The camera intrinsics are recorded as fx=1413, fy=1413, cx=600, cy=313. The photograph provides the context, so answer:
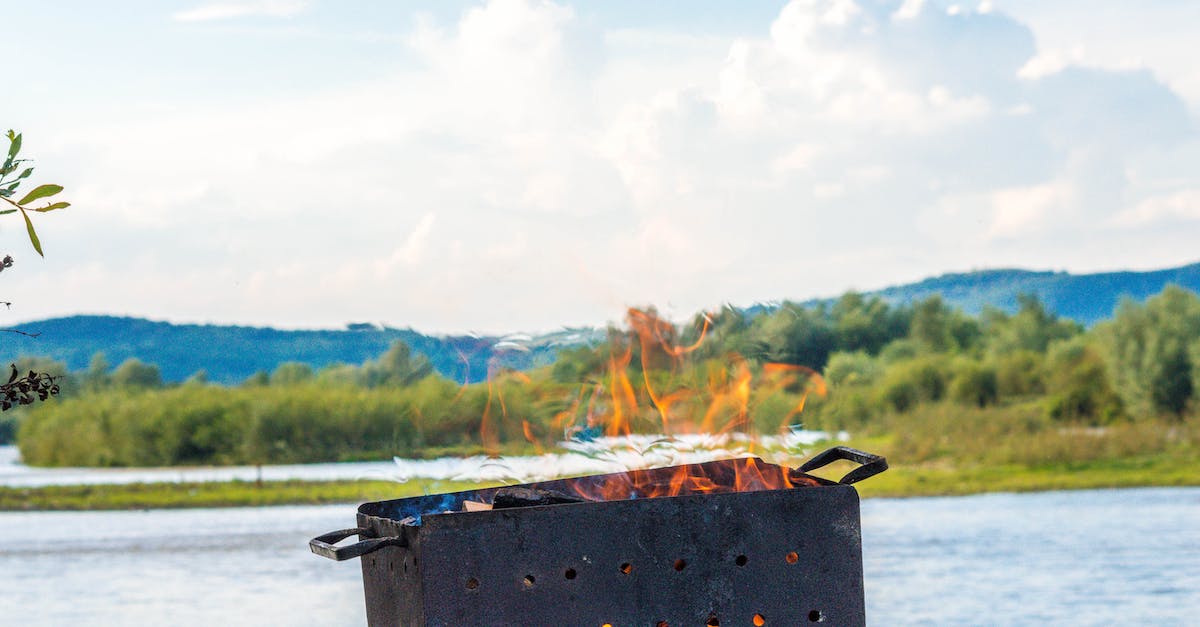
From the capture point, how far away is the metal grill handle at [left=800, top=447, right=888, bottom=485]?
121 inches

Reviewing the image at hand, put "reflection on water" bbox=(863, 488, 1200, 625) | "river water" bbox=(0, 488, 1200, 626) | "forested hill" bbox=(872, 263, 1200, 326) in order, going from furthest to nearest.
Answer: "forested hill" bbox=(872, 263, 1200, 326), "river water" bbox=(0, 488, 1200, 626), "reflection on water" bbox=(863, 488, 1200, 625)

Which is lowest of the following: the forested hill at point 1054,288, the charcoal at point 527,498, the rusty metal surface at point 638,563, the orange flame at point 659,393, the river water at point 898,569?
the river water at point 898,569

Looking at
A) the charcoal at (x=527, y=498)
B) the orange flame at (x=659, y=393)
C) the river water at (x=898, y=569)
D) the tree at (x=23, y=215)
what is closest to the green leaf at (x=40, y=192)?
the tree at (x=23, y=215)

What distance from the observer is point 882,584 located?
11734 mm

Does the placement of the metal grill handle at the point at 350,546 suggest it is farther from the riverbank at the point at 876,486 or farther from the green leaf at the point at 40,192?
the riverbank at the point at 876,486

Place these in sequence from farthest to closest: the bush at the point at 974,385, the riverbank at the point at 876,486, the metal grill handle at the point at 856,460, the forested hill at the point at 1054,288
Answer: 1. the forested hill at the point at 1054,288
2. the bush at the point at 974,385
3. the riverbank at the point at 876,486
4. the metal grill handle at the point at 856,460

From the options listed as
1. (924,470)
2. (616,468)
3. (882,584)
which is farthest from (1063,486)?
(616,468)

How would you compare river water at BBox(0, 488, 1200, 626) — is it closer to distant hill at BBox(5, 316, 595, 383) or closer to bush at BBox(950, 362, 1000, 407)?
distant hill at BBox(5, 316, 595, 383)

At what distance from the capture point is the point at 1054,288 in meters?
43.1

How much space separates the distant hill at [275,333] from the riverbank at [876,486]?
299 centimetres

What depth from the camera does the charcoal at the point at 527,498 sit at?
9.59 ft

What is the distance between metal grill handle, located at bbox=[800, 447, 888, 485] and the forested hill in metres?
Answer: 36.8

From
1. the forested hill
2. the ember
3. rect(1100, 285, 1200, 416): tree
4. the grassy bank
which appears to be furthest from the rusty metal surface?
the forested hill

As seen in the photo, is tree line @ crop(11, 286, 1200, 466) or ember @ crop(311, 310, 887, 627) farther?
tree line @ crop(11, 286, 1200, 466)
